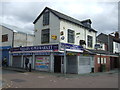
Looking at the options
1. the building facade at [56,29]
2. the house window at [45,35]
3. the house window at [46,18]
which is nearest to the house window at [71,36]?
the building facade at [56,29]

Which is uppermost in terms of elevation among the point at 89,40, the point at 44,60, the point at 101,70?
the point at 89,40

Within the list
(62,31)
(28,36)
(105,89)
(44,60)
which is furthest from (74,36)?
(105,89)

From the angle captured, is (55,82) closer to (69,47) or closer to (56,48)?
(56,48)

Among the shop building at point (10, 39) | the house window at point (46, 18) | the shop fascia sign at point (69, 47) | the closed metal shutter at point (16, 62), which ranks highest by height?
the house window at point (46, 18)

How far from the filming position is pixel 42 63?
1980 cm

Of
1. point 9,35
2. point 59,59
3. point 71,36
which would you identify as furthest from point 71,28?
point 9,35

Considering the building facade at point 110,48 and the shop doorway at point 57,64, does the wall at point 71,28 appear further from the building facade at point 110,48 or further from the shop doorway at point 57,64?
the building facade at point 110,48

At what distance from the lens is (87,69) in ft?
65.8

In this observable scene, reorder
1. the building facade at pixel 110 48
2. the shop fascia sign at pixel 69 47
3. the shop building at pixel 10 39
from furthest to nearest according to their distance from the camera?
the building facade at pixel 110 48
the shop building at pixel 10 39
the shop fascia sign at pixel 69 47

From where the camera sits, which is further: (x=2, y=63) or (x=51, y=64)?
(x=2, y=63)

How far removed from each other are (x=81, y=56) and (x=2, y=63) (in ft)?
42.2

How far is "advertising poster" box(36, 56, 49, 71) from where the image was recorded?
19.4 metres

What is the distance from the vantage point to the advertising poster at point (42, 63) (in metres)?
19.4

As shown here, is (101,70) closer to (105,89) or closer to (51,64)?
(51,64)
